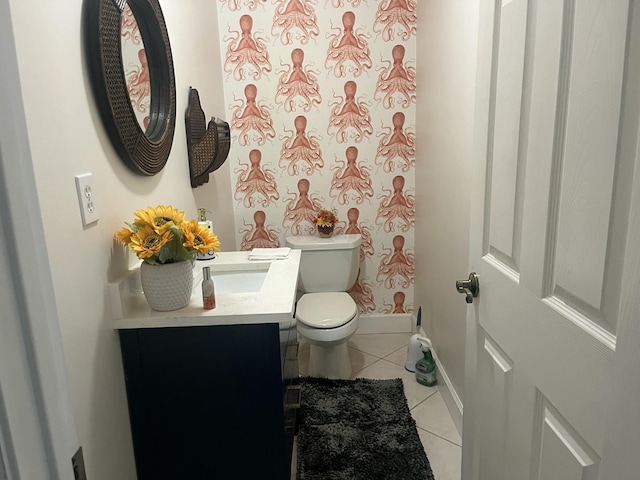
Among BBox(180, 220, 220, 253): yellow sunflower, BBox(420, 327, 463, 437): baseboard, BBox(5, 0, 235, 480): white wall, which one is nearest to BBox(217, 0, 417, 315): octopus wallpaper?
BBox(420, 327, 463, 437): baseboard

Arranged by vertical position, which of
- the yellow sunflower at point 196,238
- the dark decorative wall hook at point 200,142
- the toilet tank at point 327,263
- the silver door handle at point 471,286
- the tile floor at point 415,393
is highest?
the dark decorative wall hook at point 200,142

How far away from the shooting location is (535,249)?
35.6 inches

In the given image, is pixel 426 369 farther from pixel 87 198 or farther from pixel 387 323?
pixel 87 198

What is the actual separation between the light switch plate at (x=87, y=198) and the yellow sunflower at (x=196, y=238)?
0.75ft

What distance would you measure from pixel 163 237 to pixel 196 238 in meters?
0.10

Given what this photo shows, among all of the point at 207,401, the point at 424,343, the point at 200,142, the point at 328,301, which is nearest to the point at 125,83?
the point at 200,142

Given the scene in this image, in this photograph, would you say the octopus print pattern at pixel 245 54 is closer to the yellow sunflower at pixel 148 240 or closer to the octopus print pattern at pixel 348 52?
the octopus print pattern at pixel 348 52

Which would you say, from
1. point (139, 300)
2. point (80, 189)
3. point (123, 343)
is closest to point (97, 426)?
point (123, 343)

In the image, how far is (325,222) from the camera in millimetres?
2883

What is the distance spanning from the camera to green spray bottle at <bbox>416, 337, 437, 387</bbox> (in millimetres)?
2471

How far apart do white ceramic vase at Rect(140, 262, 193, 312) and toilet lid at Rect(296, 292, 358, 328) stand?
1105 millimetres

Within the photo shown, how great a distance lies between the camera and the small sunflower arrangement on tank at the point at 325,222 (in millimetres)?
2879

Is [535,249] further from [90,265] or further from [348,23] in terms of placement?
[348,23]

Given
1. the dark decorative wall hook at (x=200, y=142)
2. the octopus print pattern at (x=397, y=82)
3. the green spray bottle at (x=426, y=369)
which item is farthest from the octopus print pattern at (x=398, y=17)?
the green spray bottle at (x=426, y=369)
